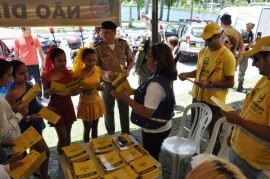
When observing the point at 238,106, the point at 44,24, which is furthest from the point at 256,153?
the point at 238,106

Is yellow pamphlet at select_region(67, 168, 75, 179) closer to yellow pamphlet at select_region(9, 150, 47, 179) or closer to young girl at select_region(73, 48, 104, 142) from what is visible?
yellow pamphlet at select_region(9, 150, 47, 179)

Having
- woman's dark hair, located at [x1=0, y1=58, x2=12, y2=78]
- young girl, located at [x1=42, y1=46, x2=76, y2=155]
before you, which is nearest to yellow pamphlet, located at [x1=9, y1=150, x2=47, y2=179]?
woman's dark hair, located at [x1=0, y1=58, x2=12, y2=78]

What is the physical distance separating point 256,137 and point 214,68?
123 cm

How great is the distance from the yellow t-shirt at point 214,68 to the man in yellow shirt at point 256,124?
2.95 ft

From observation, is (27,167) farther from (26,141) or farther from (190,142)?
(190,142)

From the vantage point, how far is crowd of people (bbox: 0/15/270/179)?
171cm

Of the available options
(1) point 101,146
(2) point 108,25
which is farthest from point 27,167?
(2) point 108,25

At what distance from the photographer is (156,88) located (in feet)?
6.49

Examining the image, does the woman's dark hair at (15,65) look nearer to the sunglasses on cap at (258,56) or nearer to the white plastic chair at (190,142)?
the white plastic chair at (190,142)

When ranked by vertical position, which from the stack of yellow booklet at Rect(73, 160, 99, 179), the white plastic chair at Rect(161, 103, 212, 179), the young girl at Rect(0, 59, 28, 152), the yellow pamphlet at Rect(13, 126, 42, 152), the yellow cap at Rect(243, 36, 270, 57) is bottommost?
the white plastic chair at Rect(161, 103, 212, 179)

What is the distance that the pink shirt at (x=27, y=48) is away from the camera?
15.9ft

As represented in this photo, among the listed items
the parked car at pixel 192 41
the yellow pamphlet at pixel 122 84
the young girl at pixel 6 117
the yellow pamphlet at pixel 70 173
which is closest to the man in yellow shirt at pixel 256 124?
the yellow pamphlet at pixel 122 84

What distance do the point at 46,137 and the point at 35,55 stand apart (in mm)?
2151

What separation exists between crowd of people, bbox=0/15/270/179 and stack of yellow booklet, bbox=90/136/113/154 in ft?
1.11
